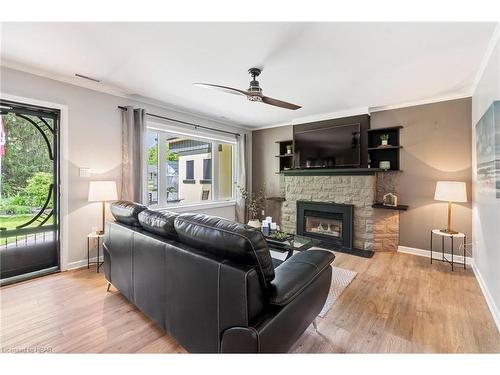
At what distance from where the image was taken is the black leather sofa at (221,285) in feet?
3.80

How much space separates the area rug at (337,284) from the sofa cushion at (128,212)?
6.09ft

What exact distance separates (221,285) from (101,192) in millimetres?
2505

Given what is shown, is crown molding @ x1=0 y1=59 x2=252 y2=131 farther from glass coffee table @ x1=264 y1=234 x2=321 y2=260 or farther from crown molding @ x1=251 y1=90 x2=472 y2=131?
glass coffee table @ x1=264 y1=234 x2=321 y2=260

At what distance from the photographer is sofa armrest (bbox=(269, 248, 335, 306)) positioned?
1229 millimetres

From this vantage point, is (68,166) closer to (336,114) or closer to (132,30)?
(132,30)

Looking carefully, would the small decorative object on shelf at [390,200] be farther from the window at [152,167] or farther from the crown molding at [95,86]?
the window at [152,167]

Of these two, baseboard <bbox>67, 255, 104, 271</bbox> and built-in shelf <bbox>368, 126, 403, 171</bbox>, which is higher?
Result: built-in shelf <bbox>368, 126, 403, 171</bbox>

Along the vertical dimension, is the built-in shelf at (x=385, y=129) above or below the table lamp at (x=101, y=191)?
above

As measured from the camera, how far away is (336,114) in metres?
4.36

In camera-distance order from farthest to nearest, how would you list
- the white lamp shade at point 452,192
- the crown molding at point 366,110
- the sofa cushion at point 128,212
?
the crown molding at point 366,110 < the white lamp shade at point 452,192 < the sofa cushion at point 128,212

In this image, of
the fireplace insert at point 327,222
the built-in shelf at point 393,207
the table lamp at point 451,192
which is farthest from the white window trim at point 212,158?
the table lamp at point 451,192

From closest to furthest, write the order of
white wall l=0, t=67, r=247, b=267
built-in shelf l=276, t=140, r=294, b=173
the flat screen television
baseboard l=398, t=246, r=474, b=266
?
white wall l=0, t=67, r=247, b=267 < baseboard l=398, t=246, r=474, b=266 < the flat screen television < built-in shelf l=276, t=140, r=294, b=173

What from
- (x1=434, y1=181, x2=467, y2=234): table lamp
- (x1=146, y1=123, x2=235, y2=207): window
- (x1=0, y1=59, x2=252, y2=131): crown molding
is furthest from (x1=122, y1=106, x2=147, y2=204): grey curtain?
(x1=434, y1=181, x2=467, y2=234): table lamp

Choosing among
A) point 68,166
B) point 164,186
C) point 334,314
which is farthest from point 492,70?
point 68,166
